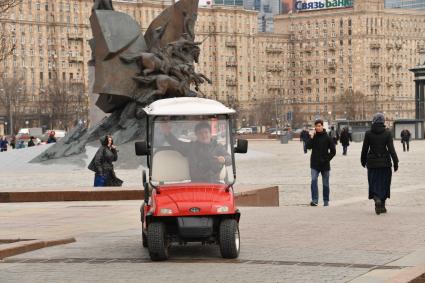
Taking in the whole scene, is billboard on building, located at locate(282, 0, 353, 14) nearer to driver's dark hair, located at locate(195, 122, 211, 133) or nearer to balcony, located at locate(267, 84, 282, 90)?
balcony, located at locate(267, 84, 282, 90)

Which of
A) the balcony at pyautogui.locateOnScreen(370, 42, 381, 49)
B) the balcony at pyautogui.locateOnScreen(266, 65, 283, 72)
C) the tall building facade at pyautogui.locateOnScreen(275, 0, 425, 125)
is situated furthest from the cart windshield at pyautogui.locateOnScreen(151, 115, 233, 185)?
the balcony at pyautogui.locateOnScreen(266, 65, 283, 72)

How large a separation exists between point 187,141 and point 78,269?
2135 mm

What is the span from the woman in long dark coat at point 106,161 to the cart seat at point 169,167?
35.1 ft

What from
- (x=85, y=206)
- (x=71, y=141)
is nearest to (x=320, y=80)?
(x=71, y=141)

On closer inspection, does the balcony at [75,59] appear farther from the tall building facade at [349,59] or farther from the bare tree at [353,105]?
the tall building facade at [349,59]

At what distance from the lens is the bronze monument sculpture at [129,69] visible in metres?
41.3

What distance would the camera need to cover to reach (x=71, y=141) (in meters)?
43.9

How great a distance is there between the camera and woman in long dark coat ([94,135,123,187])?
2397 cm

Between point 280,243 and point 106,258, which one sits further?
point 280,243

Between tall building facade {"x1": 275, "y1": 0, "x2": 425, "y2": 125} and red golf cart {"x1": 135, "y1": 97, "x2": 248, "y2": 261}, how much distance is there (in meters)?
158

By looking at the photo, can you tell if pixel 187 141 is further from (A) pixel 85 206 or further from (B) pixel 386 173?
(A) pixel 85 206

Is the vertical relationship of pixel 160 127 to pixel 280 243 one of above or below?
above

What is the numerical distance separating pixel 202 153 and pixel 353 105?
152 m

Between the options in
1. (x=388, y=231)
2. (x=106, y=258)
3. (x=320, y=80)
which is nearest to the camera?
(x=106, y=258)
